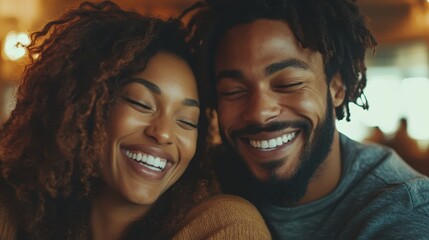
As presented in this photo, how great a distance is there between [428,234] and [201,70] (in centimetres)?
108

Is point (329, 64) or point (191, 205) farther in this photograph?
point (329, 64)

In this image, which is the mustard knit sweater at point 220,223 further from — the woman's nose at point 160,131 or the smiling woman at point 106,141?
the woman's nose at point 160,131

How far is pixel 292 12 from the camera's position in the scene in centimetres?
208

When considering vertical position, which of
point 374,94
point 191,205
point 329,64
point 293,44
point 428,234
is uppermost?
point 293,44

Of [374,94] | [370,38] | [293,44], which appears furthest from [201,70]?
[374,94]

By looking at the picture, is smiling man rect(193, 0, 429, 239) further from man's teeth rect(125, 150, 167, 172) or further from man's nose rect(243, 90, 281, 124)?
man's teeth rect(125, 150, 167, 172)

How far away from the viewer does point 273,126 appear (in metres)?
2.01

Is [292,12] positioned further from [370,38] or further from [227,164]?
[227,164]

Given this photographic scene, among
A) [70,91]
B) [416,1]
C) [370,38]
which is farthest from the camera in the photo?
[416,1]

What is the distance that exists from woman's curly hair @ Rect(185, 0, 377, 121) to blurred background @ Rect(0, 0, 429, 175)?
1245mm

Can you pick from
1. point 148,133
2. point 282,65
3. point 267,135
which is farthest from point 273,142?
point 148,133

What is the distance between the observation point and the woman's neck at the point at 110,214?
193 centimetres

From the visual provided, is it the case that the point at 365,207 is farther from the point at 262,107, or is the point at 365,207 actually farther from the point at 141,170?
the point at 141,170

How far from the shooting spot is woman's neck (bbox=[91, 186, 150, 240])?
1.93m
